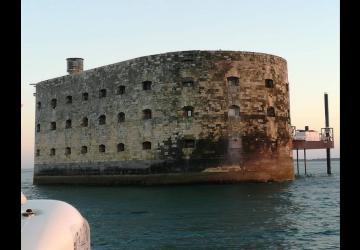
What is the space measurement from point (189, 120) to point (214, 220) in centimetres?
1165

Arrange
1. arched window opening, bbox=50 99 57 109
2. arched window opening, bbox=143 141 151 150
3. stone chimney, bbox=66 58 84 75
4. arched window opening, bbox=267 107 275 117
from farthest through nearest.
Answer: stone chimney, bbox=66 58 84 75, arched window opening, bbox=50 99 57 109, arched window opening, bbox=267 107 275 117, arched window opening, bbox=143 141 151 150

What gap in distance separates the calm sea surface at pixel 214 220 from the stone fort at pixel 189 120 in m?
3.43

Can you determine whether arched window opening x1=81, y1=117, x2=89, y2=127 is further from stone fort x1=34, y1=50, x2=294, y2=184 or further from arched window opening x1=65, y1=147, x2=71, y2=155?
arched window opening x1=65, y1=147, x2=71, y2=155

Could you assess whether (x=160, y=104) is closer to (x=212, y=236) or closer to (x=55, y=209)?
(x=212, y=236)

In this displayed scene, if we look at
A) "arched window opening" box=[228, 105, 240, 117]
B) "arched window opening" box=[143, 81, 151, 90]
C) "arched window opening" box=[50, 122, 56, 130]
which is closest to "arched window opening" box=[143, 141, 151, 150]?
"arched window opening" box=[143, 81, 151, 90]

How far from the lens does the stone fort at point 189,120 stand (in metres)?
22.1

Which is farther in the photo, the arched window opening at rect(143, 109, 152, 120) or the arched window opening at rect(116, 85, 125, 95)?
the arched window opening at rect(116, 85, 125, 95)

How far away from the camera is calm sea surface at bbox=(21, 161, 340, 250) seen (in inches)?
331

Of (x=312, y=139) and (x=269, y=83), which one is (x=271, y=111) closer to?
(x=269, y=83)

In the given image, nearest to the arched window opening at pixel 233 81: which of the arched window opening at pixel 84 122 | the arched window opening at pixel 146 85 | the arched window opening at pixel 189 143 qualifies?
the arched window opening at pixel 189 143

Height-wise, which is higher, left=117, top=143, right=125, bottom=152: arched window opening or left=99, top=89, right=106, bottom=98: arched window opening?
left=99, top=89, right=106, bottom=98: arched window opening

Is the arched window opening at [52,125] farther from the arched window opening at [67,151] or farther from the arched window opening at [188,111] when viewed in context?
the arched window opening at [188,111]

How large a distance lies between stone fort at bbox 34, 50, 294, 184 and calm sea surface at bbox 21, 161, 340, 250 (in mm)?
3435

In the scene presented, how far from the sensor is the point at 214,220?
11.1 m
